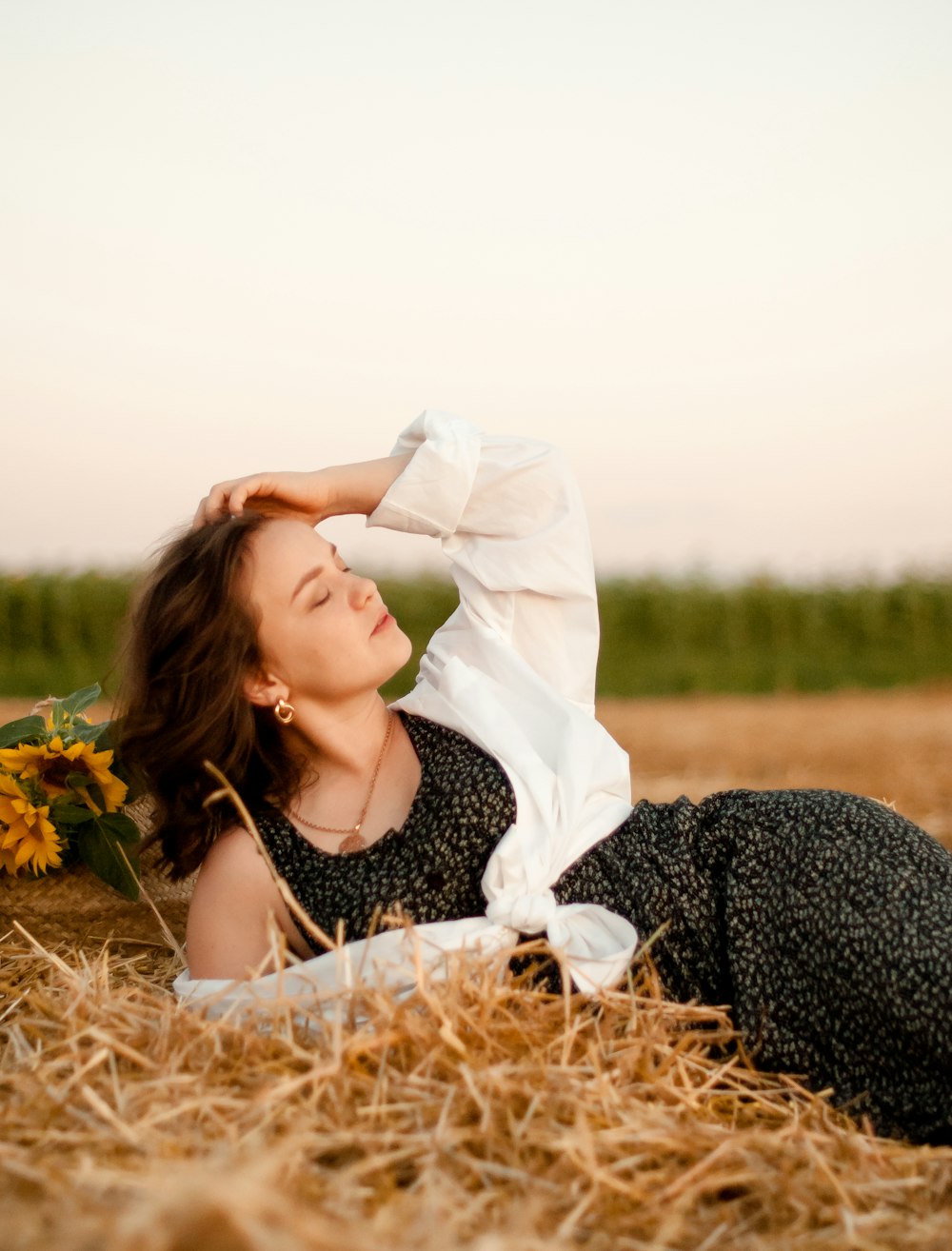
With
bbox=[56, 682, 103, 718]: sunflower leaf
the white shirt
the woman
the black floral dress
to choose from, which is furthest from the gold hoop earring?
bbox=[56, 682, 103, 718]: sunflower leaf

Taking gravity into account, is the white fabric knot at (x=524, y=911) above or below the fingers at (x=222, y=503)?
below

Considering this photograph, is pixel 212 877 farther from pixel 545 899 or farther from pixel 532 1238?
pixel 532 1238

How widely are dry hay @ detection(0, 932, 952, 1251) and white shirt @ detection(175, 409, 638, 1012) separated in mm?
236

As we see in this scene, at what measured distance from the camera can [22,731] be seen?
2.78m

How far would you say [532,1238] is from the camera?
1.30 metres

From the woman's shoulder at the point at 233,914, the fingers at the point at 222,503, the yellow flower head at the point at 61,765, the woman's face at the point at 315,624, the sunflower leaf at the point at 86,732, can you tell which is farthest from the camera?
the sunflower leaf at the point at 86,732

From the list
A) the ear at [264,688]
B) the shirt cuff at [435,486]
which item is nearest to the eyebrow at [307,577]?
the ear at [264,688]

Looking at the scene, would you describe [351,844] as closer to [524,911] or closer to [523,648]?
[524,911]

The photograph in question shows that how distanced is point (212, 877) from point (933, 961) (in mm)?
1376

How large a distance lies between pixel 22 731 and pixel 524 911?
1.36 meters

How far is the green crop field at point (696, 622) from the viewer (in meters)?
17.7

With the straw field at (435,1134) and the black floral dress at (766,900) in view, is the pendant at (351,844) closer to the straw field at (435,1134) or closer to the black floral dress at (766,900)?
the black floral dress at (766,900)

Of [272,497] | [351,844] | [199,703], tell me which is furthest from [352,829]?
[272,497]

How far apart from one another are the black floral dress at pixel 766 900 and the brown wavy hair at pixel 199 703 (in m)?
0.13
